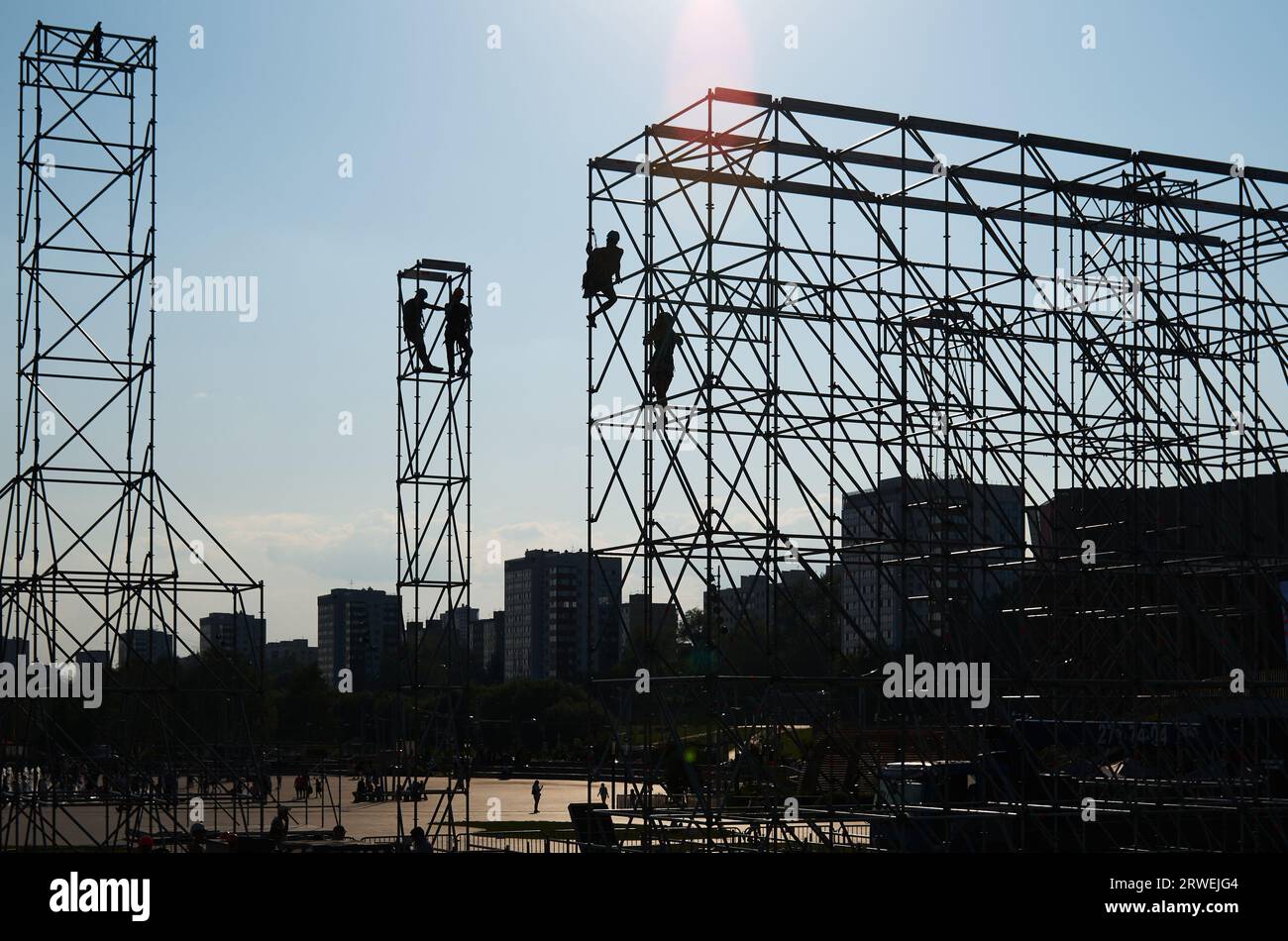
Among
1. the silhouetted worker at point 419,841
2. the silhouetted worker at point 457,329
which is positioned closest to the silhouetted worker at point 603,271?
the silhouetted worker at point 457,329

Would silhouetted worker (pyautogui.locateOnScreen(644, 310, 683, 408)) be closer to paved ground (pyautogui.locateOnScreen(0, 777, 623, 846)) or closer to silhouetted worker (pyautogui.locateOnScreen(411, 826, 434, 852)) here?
silhouetted worker (pyautogui.locateOnScreen(411, 826, 434, 852))

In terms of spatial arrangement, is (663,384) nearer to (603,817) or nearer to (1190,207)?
(603,817)

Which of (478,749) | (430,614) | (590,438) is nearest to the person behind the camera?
(590,438)

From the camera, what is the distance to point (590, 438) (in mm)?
25734

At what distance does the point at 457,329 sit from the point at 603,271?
5.47m

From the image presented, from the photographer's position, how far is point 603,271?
25703mm

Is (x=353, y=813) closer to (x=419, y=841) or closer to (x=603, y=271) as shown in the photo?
(x=419, y=841)

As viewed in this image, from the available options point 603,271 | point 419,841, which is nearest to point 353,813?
point 419,841

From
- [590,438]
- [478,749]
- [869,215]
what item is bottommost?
[478,749]

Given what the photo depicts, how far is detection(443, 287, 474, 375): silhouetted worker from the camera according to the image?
99.3ft

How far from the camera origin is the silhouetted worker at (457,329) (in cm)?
3028
